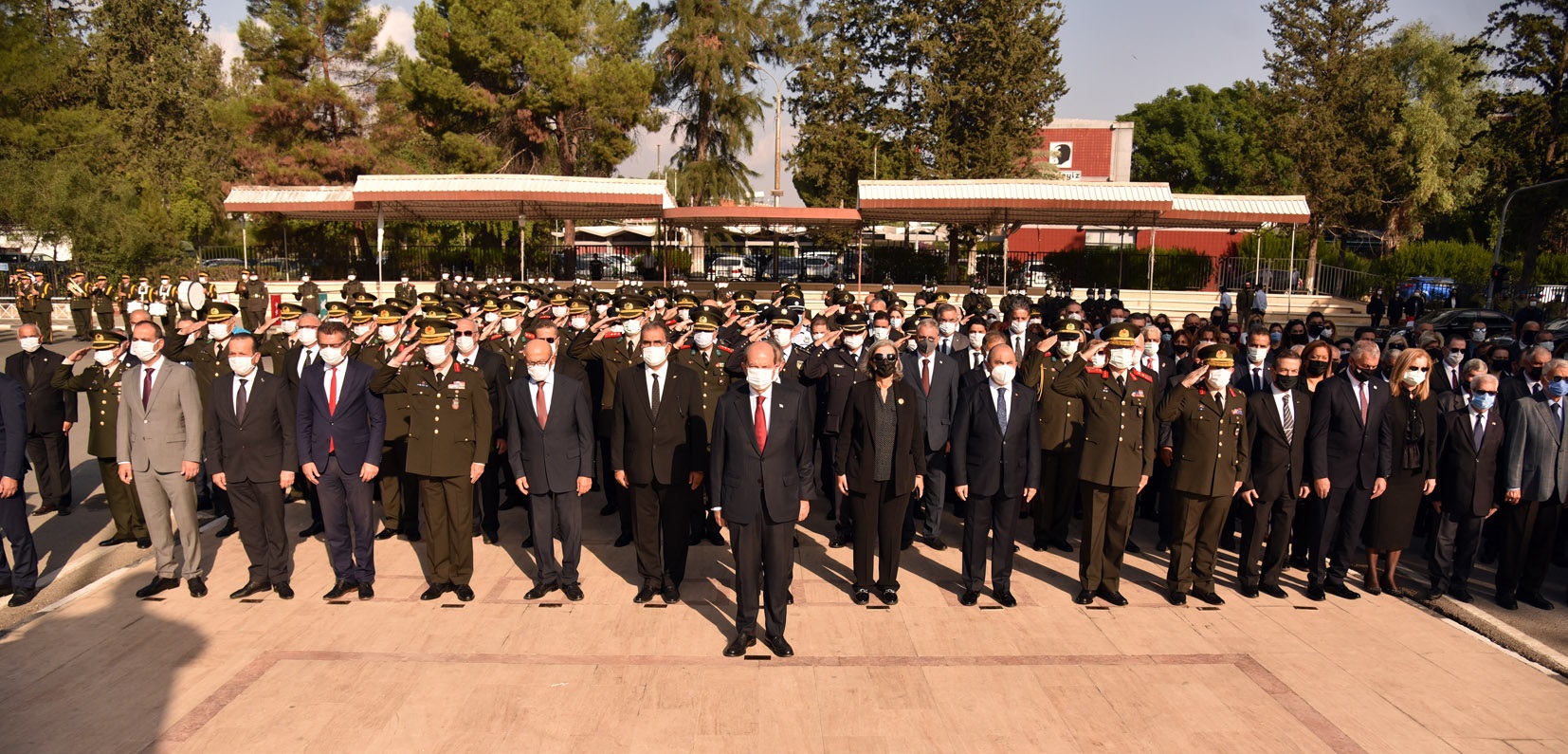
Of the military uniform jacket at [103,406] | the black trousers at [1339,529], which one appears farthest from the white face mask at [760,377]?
the military uniform jacket at [103,406]

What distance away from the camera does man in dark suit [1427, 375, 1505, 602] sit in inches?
280

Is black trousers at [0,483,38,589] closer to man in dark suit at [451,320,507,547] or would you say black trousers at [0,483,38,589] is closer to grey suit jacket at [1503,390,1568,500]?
man in dark suit at [451,320,507,547]

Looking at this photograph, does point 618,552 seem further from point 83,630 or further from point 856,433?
point 83,630

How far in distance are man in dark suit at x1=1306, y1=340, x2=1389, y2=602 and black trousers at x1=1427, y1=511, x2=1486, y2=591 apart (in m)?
0.63

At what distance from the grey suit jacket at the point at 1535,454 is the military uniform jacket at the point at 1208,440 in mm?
1943

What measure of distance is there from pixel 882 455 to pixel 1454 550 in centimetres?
450

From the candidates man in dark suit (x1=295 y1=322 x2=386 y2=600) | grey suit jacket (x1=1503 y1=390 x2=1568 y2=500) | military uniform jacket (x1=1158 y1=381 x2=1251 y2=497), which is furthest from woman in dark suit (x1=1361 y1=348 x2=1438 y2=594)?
man in dark suit (x1=295 y1=322 x2=386 y2=600)

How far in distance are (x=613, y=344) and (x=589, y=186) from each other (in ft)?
59.5

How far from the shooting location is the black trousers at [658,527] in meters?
6.89

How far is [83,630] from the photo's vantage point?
20.5 feet

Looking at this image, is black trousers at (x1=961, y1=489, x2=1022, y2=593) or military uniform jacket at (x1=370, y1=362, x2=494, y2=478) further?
black trousers at (x1=961, y1=489, x2=1022, y2=593)

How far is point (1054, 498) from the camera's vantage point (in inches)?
334

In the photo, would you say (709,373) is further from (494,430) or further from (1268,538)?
(1268,538)

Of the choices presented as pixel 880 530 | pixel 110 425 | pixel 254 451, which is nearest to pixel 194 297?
pixel 110 425
